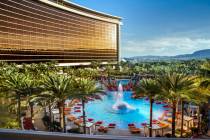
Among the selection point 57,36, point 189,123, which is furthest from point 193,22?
point 57,36

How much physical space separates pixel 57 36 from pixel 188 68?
2848 centimetres

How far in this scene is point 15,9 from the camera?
29219mm

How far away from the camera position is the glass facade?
2752 cm

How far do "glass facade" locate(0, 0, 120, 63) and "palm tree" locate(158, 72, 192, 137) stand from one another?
1540 cm

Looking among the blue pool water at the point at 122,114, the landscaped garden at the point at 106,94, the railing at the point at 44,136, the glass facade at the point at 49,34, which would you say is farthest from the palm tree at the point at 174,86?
the glass facade at the point at 49,34

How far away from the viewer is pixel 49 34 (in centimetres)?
3466

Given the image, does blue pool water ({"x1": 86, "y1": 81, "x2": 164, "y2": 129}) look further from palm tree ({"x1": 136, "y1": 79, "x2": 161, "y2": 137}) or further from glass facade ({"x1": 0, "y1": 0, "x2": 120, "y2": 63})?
glass facade ({"x1": 0, "y1": 0, "x2": 120, "y2": 63})

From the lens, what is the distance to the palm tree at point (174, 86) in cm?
741

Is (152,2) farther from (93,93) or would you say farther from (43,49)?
(43,49)

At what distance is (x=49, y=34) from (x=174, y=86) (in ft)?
96.2

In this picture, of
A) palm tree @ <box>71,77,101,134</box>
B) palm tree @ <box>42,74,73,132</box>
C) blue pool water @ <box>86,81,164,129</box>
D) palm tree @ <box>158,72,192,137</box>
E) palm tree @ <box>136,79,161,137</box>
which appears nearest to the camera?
palm tree @ <box>158,72,192,137</box>

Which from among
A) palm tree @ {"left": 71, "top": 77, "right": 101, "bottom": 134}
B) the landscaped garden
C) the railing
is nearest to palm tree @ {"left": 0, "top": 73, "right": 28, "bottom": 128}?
the landscaped garden

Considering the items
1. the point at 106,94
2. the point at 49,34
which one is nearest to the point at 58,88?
the point at 106,94

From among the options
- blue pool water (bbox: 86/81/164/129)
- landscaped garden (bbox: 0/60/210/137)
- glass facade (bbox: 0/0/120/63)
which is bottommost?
blue pool water (bbox: 86/81/164/129)
